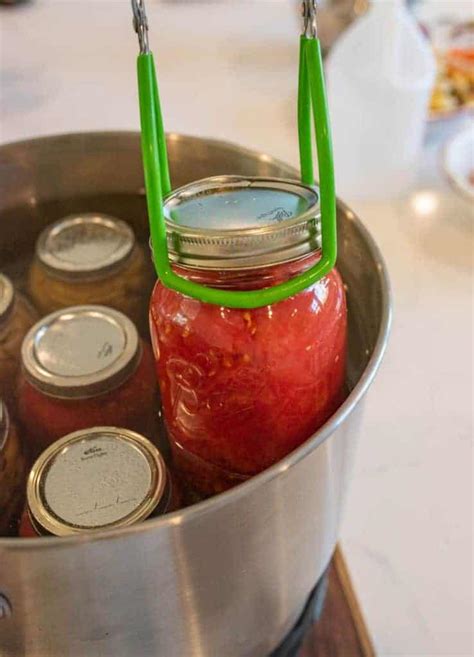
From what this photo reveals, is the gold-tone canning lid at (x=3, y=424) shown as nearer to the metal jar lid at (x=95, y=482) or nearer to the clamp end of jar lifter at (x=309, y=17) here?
the metal jar lid at (x=95, y=482)

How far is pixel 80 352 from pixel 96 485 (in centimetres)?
11

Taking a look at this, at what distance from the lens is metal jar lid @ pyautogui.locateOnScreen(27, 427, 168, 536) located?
1.13ft

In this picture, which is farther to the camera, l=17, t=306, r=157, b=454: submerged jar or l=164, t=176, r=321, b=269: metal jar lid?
l=17, t=306, r=157, b=454: submerged jar

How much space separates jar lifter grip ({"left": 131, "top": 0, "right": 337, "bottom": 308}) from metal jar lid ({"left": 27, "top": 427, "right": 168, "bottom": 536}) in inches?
4.1

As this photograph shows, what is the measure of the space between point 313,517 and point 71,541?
126 millimetres

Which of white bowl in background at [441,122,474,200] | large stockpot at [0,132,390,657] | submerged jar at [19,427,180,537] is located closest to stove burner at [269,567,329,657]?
large stockpot at [0,132,390,657]

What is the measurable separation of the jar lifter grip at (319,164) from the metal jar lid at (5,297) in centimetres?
20

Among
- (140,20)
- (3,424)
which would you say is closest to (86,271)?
(3,424)

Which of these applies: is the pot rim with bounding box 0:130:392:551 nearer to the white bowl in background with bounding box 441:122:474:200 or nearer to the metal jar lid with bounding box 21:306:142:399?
the metal jar lid with bounding box 21:306:142:399

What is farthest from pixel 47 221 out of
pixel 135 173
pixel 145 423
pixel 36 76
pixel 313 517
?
pixel 36 76

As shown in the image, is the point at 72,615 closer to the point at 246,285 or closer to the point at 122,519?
the point at 122,519

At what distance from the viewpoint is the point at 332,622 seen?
0.45 m

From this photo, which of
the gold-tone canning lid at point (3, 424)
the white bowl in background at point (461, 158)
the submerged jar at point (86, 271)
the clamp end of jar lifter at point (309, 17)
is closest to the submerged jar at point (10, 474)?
the gold-tone canning lid at point (3, 424)

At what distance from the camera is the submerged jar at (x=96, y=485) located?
34 centimetres
